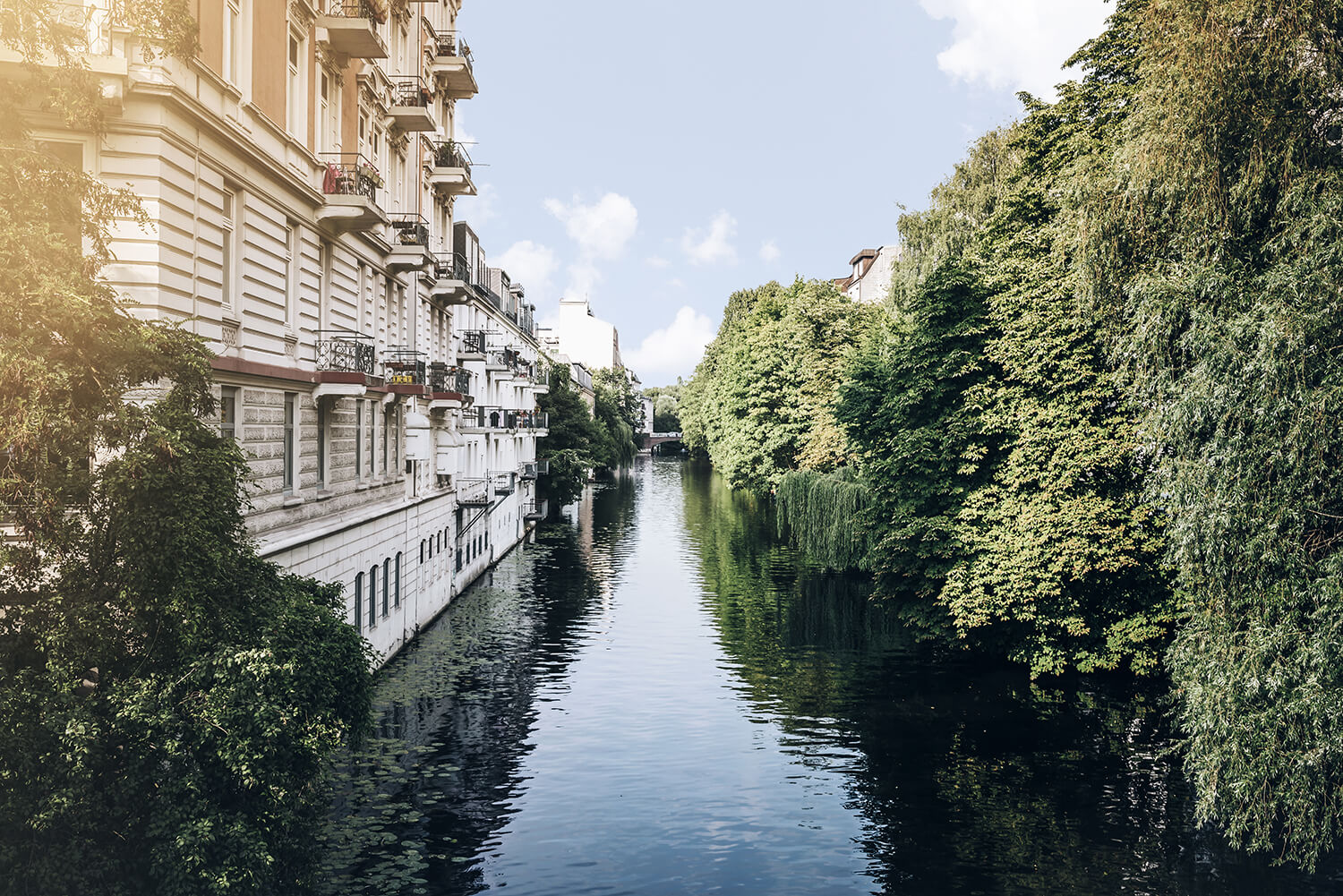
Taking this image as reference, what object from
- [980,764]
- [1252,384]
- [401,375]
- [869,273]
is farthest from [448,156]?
[869,273]

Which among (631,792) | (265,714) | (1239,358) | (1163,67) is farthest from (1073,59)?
(265,714)

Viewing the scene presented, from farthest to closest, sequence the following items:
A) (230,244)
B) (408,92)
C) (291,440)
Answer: (408,92)
(291,440)
(230,244)

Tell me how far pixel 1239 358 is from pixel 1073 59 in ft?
72.3

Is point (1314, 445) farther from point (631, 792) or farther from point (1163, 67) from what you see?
point (631, 792)

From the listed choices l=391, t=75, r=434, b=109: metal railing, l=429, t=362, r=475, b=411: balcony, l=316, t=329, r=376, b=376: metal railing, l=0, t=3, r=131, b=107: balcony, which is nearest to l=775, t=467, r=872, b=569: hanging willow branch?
l=429, t=362, r=475, b=411: balcony

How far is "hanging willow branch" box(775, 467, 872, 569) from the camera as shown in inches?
1747

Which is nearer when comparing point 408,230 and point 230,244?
point 230,244

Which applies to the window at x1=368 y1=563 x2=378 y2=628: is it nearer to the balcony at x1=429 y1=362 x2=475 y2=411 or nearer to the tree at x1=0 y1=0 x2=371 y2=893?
the balcony at x1=429 y1=362 x2=475 y2=411

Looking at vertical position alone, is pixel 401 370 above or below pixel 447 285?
below

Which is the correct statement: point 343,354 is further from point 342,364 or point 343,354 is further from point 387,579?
point 387,579

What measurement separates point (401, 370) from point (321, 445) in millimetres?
6106

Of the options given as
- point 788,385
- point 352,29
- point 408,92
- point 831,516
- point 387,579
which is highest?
point 408,92

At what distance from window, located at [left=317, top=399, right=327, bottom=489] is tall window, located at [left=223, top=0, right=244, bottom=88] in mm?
8181

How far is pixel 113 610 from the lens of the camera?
10586mm
